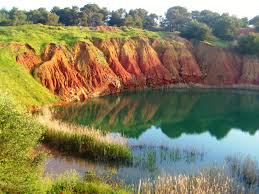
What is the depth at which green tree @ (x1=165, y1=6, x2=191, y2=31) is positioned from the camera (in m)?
106

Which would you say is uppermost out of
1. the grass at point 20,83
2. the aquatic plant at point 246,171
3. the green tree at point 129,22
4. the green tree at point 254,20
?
the green tree at point 254,20

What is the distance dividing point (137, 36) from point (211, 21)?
2487cm

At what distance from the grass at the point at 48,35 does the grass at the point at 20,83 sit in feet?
13.9

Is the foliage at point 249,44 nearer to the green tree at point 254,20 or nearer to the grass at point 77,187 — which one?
the green tree at point 254,20

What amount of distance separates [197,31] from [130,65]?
61.4 ft

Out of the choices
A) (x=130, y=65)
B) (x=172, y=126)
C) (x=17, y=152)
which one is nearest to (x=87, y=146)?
(x=17, y=152)

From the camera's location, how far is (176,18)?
108562mm

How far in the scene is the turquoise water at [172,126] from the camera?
28453mm

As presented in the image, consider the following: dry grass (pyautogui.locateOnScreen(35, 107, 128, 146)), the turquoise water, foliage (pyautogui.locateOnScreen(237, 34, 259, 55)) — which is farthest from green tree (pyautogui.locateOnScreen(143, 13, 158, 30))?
dry grass (pyautogui.locateOnScreen(35, 107, 128, 146))

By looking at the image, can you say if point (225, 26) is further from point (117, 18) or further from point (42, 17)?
point (42, 17)

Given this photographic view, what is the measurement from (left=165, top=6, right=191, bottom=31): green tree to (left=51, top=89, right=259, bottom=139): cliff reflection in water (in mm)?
41772

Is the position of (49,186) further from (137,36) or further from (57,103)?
(137,36)

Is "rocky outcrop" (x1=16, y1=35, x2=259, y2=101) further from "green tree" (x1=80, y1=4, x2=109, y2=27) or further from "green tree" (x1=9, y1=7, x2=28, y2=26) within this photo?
"green tree" (x1=9, y1=7, x2=28, y2=26)

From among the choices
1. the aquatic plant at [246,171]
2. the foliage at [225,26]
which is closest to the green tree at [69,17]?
the foliage at [225,26]
